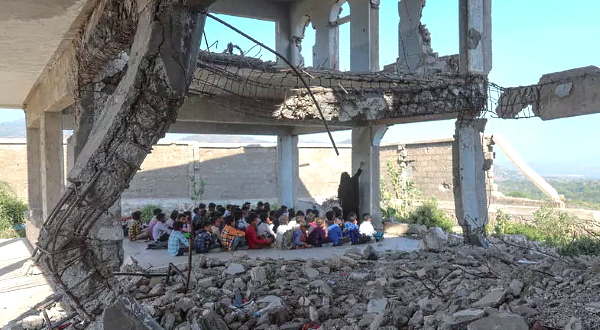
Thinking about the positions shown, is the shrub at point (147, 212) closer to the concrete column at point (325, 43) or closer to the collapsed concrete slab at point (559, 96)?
the concrete column at point (325, 43)

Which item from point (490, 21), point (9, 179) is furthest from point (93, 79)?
point (9, 179)

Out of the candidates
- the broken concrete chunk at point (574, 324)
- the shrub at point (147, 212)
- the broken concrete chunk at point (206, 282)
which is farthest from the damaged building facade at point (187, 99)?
the shrub at point (147, 212)

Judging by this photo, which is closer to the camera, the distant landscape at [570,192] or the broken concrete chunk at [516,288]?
the broken concrete chunk at [516,288]

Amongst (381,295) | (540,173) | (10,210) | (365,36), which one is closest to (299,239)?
(381,295)

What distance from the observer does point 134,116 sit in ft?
9.26

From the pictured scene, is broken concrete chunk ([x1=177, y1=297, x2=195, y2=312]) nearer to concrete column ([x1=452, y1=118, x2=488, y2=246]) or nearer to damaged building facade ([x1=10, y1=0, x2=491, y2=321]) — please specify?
damaged building facade ([x1=10, y1=0, x2=491, y2=321])

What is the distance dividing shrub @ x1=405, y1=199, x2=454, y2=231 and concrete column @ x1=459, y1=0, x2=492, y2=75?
5441 mm

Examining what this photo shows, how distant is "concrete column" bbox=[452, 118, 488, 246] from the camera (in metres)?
8.88

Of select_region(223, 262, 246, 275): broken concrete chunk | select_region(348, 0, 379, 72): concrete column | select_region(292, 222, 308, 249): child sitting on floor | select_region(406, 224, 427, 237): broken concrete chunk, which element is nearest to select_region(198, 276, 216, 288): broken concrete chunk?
select_region(223, 262, 246, 275): broken concrete chunk

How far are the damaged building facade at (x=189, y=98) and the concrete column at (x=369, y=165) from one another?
0.10 ft

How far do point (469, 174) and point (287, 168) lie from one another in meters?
5.98

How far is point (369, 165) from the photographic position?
1156cm

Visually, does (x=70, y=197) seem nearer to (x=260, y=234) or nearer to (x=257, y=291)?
(x=257, y=291)

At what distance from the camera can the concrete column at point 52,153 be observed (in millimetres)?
7000
